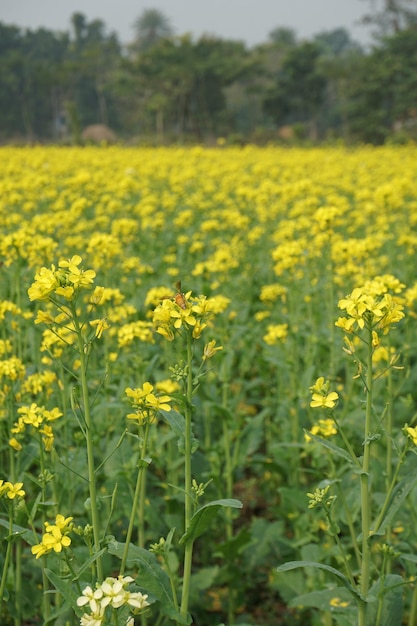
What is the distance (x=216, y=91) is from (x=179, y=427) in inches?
1649

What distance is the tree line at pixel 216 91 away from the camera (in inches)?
1331

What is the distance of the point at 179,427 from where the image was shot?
2.08 m

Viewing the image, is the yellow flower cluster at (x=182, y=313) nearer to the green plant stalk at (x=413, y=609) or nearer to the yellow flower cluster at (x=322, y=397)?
the yellow flower cluster at (x=322, y=397)

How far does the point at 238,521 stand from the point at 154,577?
186 centimetres

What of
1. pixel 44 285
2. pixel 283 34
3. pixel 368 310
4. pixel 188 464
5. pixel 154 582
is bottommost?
pixel 154 582

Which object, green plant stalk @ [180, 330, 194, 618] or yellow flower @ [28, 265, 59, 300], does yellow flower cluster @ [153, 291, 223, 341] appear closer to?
green plant stalk @ [180, 330, 194, 618]

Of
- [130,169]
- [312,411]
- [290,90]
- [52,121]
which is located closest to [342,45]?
[52,121]

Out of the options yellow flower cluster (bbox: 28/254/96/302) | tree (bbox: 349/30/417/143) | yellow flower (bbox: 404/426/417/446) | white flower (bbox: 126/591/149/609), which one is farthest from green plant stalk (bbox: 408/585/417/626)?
tree (bbox: 349/30/417/143)

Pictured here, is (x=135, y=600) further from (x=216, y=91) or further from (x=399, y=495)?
(x=216, y=91)

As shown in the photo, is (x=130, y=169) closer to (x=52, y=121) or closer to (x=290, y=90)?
(x=290, y=90)

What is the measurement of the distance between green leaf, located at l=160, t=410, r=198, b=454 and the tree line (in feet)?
94.3

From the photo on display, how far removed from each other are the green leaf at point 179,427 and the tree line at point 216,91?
1131 inches

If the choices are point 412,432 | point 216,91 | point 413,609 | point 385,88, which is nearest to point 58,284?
point 412,432

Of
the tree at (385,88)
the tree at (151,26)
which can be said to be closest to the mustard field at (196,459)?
the tree at (385,88)
